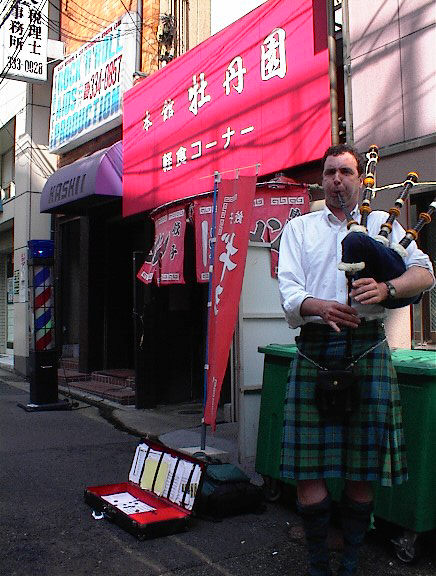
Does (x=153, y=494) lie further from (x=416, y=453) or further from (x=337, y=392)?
(x=337, y=392)

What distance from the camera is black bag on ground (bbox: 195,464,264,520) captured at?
4238mm

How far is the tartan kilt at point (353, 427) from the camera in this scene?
2.72 meters

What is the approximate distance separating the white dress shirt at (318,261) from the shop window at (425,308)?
2948 mm

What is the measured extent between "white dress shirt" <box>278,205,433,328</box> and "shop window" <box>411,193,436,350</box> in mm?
2948

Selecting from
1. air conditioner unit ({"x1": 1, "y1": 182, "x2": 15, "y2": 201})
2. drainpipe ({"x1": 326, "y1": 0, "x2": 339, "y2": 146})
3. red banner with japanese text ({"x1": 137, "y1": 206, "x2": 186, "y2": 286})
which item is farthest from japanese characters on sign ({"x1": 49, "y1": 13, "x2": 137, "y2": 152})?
drainpipe ({"x1": 326, "y1": 0, "x2": 339, "y2": 146})

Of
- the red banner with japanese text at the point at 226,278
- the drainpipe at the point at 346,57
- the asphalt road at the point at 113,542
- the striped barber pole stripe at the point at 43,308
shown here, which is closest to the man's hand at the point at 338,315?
the asphalt road at the point at 113,542

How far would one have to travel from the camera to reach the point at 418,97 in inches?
222

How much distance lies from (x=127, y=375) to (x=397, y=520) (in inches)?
320

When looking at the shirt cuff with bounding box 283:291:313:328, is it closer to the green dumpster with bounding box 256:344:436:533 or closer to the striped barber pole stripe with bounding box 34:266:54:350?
the green dumpster with bounding box 256:344:436:533

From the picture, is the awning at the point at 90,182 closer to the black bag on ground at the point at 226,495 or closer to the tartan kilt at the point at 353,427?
the black bag on ground at the point at 226,495

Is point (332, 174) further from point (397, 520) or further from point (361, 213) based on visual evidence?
point (397, 520)

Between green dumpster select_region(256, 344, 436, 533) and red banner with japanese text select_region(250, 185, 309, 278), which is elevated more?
red banner with japanese text select_region(250, 185, 309, 278)

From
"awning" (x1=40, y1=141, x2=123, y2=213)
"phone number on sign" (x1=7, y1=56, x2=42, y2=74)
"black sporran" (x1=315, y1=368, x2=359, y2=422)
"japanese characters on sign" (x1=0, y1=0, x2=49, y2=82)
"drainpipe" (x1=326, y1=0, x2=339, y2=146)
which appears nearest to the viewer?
"black sporran" (x1=315, y1=368, x2=359, y2=422)

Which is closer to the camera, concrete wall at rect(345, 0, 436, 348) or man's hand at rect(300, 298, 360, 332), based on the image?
man's hand at rect(300, 298, 360, 332)
